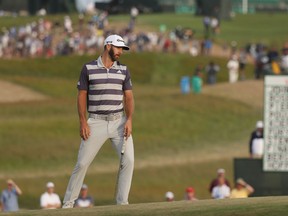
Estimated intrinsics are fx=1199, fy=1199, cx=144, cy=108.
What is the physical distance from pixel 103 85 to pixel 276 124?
51.6 feet

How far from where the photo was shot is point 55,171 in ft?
142

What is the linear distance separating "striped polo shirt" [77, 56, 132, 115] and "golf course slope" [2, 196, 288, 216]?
1.52m

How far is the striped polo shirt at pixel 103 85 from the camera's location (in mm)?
16016

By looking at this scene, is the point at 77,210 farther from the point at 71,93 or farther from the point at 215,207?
the point at 71,93

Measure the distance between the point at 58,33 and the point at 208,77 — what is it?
2317 centimetres

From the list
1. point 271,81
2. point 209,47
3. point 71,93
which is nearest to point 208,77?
Result: point 71,93

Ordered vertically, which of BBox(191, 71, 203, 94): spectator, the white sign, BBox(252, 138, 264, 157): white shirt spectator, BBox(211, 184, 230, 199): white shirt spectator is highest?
the white sign

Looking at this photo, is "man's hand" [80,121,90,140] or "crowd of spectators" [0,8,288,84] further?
"crowd of spectators" [0,8,288,84]

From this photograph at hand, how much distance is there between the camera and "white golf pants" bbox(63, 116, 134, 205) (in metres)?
16.1

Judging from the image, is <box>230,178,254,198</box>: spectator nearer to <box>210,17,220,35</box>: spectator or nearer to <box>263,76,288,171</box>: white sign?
<box>263,76,288,171</box>: white sign

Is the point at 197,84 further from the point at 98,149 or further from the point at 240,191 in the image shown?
the point at 98,149

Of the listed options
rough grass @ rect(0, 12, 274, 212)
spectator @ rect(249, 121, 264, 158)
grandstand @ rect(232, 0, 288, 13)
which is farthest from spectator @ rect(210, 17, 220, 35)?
spectator @ rect(249, 121, 264, 158)

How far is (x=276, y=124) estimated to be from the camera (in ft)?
102

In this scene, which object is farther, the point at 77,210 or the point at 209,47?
the point at 209,47
